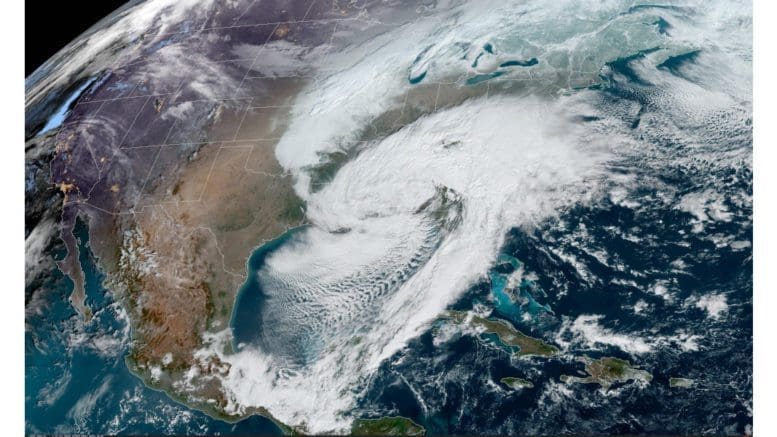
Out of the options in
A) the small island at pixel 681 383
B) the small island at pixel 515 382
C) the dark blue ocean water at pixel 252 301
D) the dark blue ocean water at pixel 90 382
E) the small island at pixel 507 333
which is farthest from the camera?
the dark blue ocean water at pixel 252 301

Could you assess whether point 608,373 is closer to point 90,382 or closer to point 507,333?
point 507,333

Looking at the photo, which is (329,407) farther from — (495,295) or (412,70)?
(412,70)

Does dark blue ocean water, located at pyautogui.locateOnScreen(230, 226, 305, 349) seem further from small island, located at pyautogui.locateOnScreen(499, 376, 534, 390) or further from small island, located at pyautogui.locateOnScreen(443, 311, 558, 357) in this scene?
small island, located at pyautogui.locateOnScreen(499, 376, 534, 390)

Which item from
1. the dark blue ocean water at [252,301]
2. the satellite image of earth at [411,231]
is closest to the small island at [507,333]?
the satellite image of earth at [411,231]

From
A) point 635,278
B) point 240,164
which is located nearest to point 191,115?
point 240,164

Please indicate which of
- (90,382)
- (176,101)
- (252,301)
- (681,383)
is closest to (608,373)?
(681,383)

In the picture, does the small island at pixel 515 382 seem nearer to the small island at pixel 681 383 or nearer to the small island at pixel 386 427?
the small island at pixel 386 427

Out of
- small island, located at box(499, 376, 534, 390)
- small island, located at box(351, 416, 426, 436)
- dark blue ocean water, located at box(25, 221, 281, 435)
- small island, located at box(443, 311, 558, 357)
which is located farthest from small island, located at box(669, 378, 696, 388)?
dark blue ocean water, located at box(25, 221, 281, 435)
